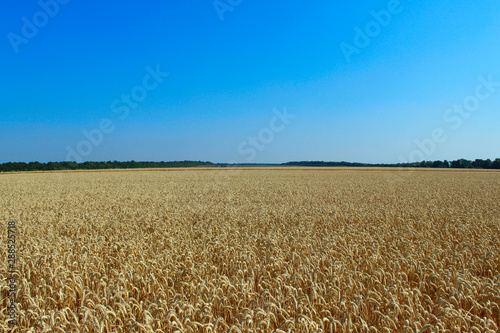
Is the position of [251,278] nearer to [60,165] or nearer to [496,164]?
[60,165]

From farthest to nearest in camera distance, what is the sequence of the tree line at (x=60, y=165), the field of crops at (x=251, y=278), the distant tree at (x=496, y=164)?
the distant tree at (x=496, y=164), the tree line at (x=60, y=165), the field of crops at (x=251, y=278)

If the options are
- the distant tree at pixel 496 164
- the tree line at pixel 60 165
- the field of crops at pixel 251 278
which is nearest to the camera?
the field of crops at pixel 251 278

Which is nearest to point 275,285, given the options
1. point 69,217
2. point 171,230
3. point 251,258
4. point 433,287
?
point 251,258

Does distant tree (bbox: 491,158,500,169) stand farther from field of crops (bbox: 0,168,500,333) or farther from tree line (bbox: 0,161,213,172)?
tree line (bbox: 0,161,213,172)

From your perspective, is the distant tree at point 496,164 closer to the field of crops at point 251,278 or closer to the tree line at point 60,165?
the field of crops at point 251,278

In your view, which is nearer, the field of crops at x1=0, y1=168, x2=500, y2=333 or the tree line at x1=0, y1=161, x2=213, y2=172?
the field of crops at x1=0, y1=168, x2=500, y2=333

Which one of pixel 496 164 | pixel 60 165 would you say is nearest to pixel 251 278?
pixel 60 165

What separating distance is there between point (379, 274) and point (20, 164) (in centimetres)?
10049

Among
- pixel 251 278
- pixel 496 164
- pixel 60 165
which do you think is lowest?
pixel 251 278

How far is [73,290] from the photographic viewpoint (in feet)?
13.4

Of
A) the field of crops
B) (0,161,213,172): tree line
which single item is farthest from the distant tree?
(0,161,213,172): tree line

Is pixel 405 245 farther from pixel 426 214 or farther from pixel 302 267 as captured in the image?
pixel 426 214

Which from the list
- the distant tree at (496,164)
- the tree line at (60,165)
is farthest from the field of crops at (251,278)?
the distant tree at (496,164)

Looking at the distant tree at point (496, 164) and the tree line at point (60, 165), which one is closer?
the tree line at point (60, 165)
